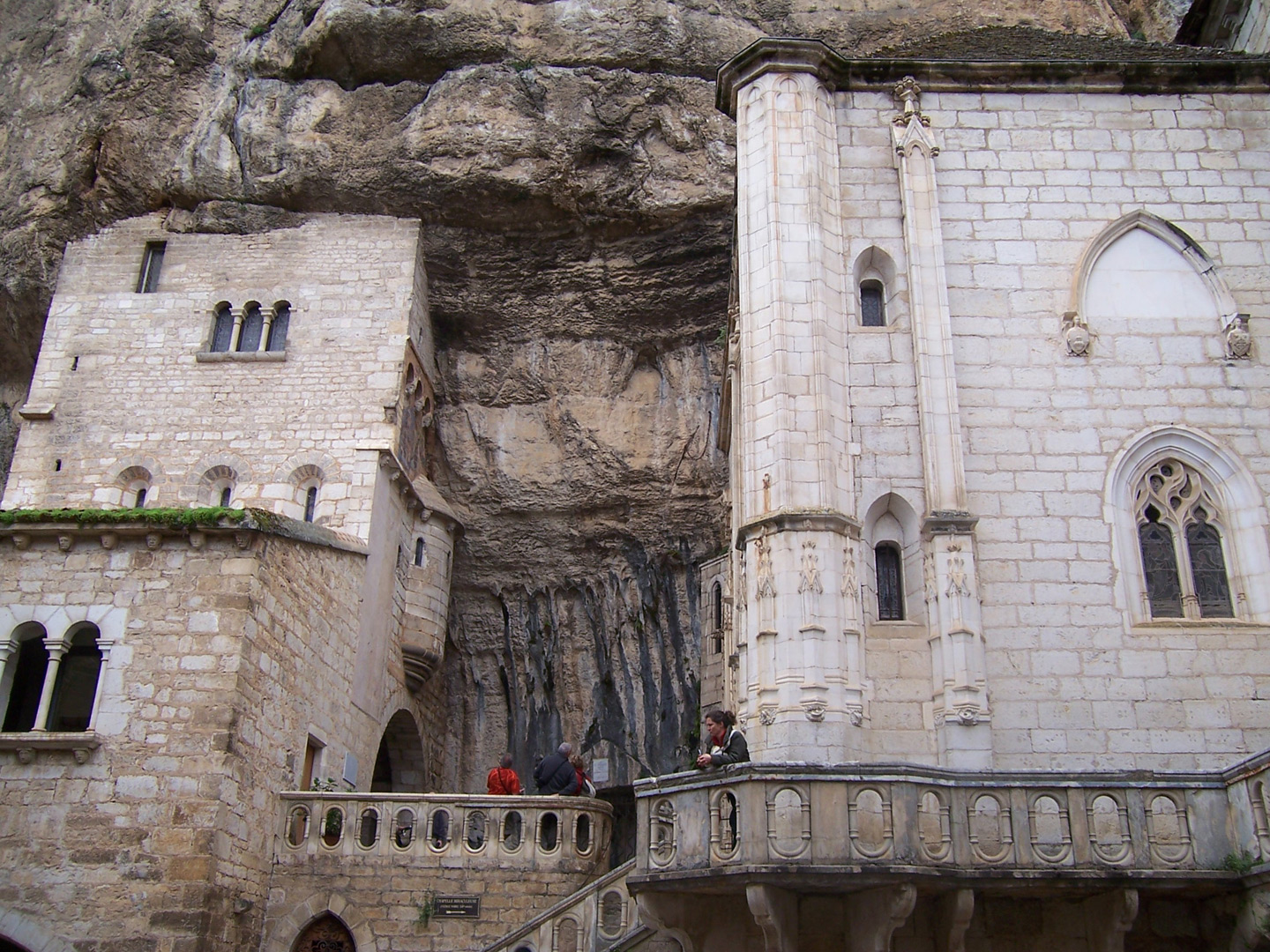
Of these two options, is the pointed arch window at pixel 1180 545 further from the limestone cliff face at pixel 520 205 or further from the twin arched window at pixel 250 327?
the twin arched window at pixel 250 327

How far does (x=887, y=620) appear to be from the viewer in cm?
1198

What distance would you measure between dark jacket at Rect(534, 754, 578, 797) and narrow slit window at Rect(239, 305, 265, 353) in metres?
9.93

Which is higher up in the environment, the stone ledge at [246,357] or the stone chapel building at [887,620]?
the stone ledge at [246,357]

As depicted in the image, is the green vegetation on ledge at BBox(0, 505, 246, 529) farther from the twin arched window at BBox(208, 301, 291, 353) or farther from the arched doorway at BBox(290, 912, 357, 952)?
the twin arched window at BBox(208, 301, 291, 353)

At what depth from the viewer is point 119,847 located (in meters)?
12.5

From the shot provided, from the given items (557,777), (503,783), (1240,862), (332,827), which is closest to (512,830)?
(557,777)

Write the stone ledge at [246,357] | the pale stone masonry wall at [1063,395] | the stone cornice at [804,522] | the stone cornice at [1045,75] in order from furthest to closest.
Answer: the stone ledge at [246,357]
the stone cornice at [1045,75]
the stone cornice at [804,522]
the pale stone masonry wall at [1063,395]

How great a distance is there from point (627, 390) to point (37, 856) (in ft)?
43.1

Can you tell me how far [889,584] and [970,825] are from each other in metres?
3.17

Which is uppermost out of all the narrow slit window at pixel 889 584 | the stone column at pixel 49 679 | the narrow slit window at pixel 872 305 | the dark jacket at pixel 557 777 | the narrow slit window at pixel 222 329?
the narrow slit window at pixel 222 329

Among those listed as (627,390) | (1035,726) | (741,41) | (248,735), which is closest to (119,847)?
(248,735)

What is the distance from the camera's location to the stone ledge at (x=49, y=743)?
1270cm

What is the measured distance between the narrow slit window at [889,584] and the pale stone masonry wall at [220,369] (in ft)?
30.5

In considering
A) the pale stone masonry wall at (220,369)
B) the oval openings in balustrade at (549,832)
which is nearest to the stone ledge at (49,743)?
the oval openings in balustrade at (549,832)
